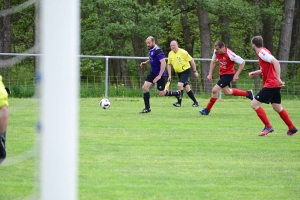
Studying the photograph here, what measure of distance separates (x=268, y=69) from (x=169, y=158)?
10.7ft

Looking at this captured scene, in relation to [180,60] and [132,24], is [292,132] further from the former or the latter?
A: [132,24]

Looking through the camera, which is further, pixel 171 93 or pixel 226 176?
pixel 171 93

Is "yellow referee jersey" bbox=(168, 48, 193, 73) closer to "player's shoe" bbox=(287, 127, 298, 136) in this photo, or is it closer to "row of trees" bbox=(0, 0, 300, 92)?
"row of trees" bbox=(0, 0, 300, 92)

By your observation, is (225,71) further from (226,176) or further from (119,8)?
(119,8)

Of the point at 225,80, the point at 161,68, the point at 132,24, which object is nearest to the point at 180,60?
the point at 161,68

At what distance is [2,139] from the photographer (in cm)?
625

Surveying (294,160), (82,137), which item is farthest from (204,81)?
(294,160)

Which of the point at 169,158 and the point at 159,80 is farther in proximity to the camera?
the point at 159,80

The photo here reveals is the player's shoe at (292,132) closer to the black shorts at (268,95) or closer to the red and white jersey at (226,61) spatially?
the black shorts at (268,95)

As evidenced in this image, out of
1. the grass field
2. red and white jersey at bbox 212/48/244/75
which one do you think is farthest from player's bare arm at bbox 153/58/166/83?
red and white jersey at bbox 212/48/244/75

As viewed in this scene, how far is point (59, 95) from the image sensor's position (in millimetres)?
3527

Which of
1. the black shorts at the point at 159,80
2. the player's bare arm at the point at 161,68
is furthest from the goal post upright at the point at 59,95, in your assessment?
the black shorts at the point at 159,80

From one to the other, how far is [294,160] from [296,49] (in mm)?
26791

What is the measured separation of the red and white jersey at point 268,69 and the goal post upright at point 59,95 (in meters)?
7.84
